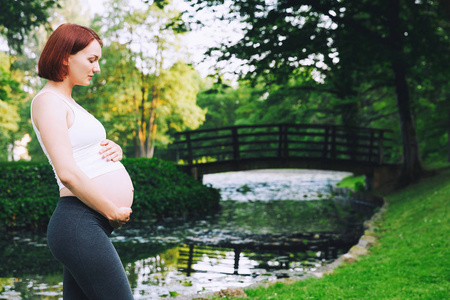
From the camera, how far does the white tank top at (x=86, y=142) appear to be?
208 centimetres

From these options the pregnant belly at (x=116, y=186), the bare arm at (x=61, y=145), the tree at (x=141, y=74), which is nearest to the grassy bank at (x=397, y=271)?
the pregnant belly at (x=116, y=186)

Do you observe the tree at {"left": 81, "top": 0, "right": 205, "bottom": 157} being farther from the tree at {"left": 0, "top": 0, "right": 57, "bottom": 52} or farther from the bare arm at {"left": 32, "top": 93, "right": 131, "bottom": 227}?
the bare arm at {"left": 32, "top": 93, "right": 131, "bottom": 227}

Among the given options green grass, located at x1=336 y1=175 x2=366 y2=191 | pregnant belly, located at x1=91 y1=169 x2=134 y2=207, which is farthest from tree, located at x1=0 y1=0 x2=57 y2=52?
pregnant belly, located at x1=91 y1=169 x2=134 y2=207

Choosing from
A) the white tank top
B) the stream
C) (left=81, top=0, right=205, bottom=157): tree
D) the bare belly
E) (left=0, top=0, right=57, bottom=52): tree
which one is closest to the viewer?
the white tank top

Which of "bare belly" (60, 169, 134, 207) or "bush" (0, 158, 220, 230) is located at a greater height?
"bare belly" (60, 169, 134, 207)

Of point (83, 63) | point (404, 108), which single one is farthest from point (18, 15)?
point (83, 63)

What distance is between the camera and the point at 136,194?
14375 millimetres

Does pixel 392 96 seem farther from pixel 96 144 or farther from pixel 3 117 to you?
pixel 3 117

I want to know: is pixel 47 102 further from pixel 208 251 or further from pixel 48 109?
pixel 208 251

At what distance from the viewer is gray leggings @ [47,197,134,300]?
2031mm

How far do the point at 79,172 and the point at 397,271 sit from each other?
5554 millimetres

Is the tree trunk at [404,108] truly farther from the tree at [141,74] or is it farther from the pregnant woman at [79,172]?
the tree at [141,74]

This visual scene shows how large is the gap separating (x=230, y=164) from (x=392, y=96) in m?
8.19

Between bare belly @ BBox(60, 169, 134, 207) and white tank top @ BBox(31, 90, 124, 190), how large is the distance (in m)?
0.03
